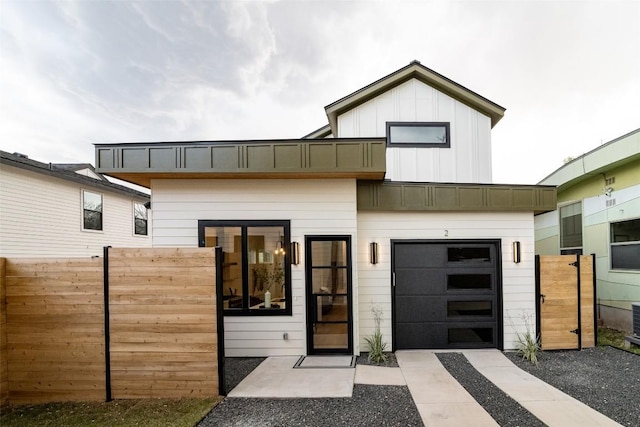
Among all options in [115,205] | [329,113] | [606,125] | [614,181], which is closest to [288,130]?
[329,113]

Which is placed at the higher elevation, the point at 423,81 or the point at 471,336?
the point at 423,81

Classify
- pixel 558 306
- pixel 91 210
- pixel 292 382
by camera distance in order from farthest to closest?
pixel 91 210 < pixel 558 306 < pixel 292 382

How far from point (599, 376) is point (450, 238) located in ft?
9.09

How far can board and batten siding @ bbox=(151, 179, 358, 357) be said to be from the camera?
17.0 ft

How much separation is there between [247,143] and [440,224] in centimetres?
375

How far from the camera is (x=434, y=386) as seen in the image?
403cm

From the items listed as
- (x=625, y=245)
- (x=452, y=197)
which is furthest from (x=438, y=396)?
(x=625, y=245)

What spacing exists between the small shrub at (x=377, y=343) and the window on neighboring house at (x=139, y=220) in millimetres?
11453

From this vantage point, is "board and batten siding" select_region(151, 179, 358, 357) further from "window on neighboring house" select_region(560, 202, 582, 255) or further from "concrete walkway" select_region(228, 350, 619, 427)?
"window on neighboring house" select_region(560, 202, 582, 255)

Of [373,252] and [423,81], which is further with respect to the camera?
[423,81]

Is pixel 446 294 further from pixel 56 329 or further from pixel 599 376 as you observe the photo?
pixel 56 329

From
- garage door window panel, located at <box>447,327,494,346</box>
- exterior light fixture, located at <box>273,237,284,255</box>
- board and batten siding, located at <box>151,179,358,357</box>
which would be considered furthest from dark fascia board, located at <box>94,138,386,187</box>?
garage door window panel, located at <box>447,327,494,346</box>

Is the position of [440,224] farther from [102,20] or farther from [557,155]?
[557,155]

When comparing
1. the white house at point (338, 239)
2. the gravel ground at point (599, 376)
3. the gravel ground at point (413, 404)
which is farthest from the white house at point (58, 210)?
the gravel ground at point (599, 376)
